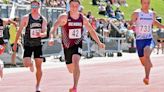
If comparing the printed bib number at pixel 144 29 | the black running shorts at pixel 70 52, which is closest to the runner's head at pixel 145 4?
the printed bib number at pixel 144 29

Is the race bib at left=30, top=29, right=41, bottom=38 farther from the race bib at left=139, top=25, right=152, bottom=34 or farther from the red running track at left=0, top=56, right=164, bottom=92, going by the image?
the race bib at left=139, top=25, right=152, bottom=34

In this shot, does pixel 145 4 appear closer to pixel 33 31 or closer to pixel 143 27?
pixel 143 27

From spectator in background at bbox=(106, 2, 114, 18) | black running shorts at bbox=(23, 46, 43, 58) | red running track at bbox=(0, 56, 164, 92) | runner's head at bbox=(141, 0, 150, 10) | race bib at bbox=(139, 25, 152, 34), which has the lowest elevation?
red running track at bbox=(0, 56, 164, 92)

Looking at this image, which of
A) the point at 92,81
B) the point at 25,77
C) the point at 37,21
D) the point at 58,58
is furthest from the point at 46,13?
the point at 37,21

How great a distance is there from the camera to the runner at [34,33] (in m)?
13.0

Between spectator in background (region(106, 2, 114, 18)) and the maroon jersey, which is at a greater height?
the maroon jersey

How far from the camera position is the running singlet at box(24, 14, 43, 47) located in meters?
13.1

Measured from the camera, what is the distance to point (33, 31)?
42.9 feet

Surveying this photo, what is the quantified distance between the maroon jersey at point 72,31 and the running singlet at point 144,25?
2281 millimetres

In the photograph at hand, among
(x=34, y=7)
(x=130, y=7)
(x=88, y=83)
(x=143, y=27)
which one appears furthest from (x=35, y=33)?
(x=130, y=7)

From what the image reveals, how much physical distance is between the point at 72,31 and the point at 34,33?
1007 mm

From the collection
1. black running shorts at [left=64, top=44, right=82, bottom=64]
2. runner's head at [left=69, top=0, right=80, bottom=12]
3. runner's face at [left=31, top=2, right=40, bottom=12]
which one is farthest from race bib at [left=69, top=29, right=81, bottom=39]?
runner's face at [left=31, top=2, right=40, bottom=12]

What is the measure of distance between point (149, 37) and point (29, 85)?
3419 millimetres

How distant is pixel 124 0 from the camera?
154 ft
